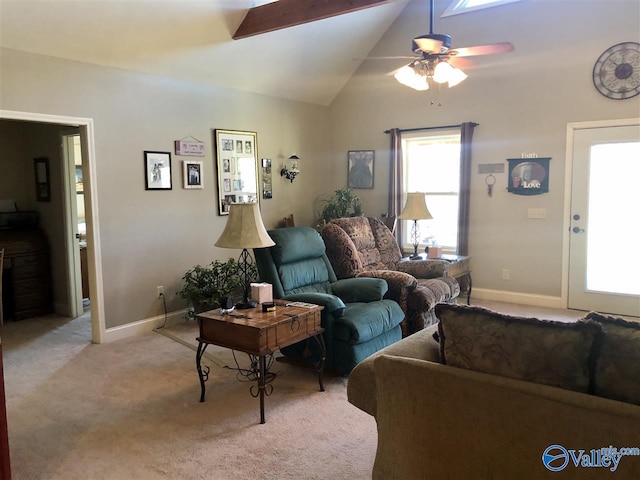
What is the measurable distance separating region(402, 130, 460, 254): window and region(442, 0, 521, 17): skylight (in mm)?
1411

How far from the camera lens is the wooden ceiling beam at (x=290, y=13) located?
13.7ft

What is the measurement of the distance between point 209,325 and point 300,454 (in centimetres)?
100

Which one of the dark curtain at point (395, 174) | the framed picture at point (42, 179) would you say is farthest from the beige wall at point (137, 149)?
the dark curtain at point (395, 174)

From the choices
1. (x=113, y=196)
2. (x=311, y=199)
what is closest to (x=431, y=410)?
(x=113, y=196)

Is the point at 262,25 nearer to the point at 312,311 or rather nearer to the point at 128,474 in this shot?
the point at 312,311

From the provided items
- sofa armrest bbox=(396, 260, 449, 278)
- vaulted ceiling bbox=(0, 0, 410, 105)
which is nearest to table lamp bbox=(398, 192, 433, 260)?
sofa armrest bbox=(396, 260, 449, 278)

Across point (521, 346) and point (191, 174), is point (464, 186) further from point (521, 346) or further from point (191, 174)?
point (521, 346)

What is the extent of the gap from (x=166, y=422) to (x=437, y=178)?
4569mm

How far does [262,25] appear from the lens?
4.54 meters

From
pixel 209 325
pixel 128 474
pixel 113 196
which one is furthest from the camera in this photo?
pixel 113 196

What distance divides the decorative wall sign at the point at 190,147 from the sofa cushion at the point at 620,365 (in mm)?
4352

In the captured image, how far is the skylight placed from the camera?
5.59 m

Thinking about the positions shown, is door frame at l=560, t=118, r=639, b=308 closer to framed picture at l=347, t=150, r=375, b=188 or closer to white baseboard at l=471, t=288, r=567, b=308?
white baseboard at l=471, t=288, r=567, b=308

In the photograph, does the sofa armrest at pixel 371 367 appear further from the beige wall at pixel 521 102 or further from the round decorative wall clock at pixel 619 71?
the round decorative wall clock at pixel 619 71
